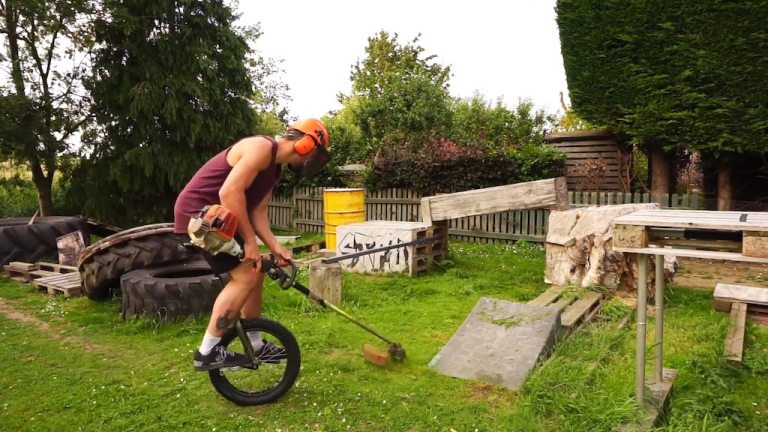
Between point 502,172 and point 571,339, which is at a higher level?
point 502,172

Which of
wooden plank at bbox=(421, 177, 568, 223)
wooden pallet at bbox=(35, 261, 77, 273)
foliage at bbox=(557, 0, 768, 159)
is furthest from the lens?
foliage at bbox=(557, 0, 768, 159)

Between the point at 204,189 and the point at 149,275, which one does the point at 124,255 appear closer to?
the point at 149,275

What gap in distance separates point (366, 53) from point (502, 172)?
22.2 meters

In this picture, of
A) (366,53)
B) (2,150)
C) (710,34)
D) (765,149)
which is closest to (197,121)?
(2,150)

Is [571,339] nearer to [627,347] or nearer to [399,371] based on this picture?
[627,347]

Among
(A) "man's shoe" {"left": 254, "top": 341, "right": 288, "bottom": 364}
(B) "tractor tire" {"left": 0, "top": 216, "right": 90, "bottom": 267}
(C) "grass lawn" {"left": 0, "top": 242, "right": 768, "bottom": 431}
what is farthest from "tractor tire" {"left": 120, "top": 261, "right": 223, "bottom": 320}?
(B) "tractor tire" {"left": 0, "top": 216, "right": 90, "bottom": 267}

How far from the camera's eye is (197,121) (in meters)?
10.8

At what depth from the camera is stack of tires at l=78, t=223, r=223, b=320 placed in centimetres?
459

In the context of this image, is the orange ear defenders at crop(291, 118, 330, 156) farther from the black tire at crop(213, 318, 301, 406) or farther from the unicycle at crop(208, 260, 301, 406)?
the black tire at crop(213, 318, 301, 406)

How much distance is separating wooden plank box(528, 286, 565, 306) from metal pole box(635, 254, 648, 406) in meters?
1.97

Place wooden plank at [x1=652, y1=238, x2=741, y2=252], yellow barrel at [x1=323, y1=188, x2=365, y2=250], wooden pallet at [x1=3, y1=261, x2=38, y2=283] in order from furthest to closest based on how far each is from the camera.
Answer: yellow barrel at [x1=323, y1=188, x2=365, y2=250], wooden pallet at [x1=3, y1=261, x2=38, y2=283], wooden plank at [x1=652, y1=238, x2=741, y2=252]

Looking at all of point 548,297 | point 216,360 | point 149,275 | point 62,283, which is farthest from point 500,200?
point 62,283

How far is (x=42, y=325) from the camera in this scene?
16.2 feet

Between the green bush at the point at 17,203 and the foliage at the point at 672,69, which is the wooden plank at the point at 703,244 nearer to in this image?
the foliage at the point at 672,69
